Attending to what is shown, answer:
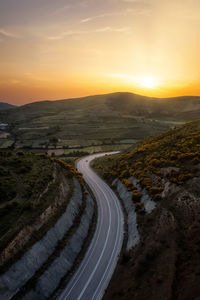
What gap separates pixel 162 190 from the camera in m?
39.2

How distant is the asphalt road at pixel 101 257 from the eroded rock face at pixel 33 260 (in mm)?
5042

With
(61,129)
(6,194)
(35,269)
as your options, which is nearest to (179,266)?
(35,269)

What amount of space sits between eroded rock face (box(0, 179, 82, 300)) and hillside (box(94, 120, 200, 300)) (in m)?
10.1

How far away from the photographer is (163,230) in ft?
94.4

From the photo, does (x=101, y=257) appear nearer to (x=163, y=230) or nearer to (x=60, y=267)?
(x=60, y=267)

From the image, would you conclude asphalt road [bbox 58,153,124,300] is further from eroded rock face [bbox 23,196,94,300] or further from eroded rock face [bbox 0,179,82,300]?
eroded rock face [bbox 0,179,82,300]

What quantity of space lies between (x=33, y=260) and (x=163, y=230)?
19332 mm

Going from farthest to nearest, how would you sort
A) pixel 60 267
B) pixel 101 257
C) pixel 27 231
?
pixel 101 257
pixel 27 231
pixel 60 267

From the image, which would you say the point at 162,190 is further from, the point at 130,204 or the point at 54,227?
the point at 54,227

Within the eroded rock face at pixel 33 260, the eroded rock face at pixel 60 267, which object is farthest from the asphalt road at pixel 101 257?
the eroded rock face at pixel 33 260

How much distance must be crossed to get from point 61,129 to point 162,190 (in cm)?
16056

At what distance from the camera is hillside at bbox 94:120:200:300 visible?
20.7 meters

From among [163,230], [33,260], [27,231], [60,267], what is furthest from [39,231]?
[163,230]

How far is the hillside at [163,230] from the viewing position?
67.9ft
